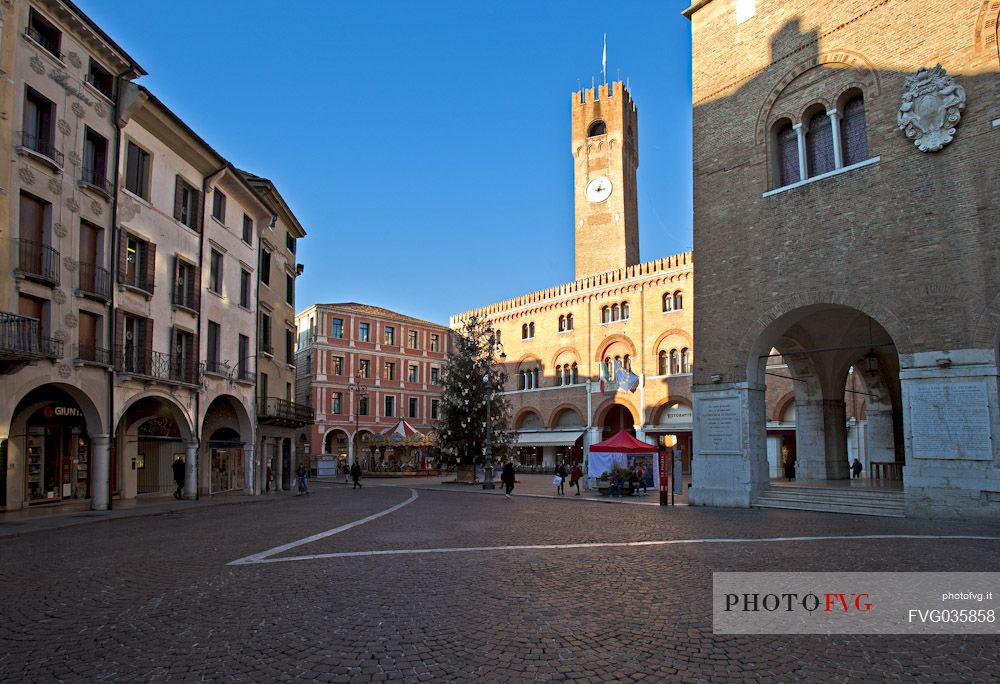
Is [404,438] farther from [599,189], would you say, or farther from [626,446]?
[599,189]

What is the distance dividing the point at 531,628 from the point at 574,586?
79.5 inches

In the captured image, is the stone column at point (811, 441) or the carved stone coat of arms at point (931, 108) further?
the stone column at point (811, 441)

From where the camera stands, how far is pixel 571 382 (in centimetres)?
5409

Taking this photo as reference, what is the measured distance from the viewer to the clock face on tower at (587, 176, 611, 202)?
206ft

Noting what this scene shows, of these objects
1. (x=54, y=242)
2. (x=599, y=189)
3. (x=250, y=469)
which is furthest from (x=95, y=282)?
(x=599, y=189)

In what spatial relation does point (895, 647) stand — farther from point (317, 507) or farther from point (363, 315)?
point (363, 315)

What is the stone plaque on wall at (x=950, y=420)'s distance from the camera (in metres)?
15.3

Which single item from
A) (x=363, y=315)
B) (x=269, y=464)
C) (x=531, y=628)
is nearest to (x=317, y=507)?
(x=269, y=464)

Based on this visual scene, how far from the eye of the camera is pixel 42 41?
59.6 ft

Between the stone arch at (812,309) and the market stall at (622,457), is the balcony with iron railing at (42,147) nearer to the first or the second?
the stone arch at (812,309)

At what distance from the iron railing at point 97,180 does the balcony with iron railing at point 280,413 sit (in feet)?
40.1

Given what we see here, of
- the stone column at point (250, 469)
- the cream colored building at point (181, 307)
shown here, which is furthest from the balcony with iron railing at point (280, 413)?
the stone column at point (250, 469)

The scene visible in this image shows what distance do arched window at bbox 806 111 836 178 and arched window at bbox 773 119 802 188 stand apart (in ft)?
1.19

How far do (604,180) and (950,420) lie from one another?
50258mm
